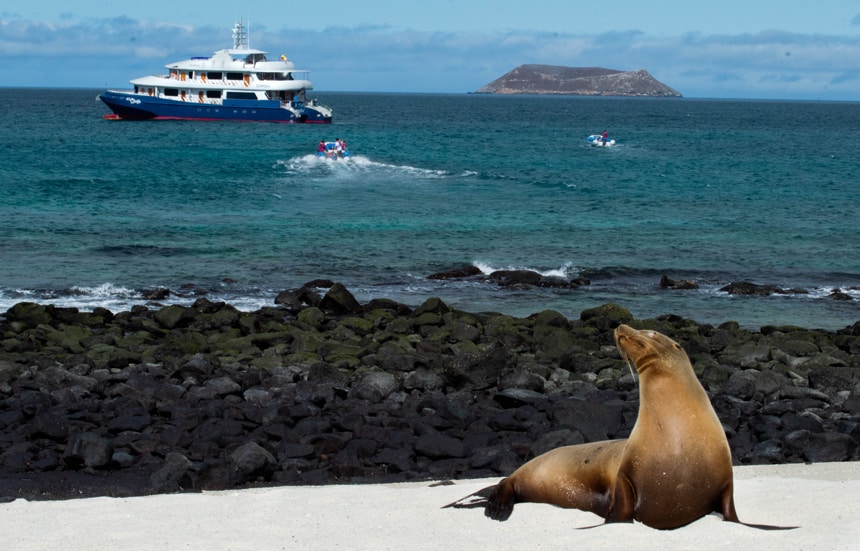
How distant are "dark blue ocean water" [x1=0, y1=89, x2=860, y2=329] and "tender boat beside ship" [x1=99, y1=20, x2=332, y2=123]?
1339cm

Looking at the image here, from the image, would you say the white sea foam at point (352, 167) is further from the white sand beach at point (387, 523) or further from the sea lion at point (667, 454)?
the sea lion at point (667, 454)

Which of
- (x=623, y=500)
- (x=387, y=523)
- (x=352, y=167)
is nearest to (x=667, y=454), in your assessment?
(x=623, y=500)

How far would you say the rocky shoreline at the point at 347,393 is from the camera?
24.0 feet

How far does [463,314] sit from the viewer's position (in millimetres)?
14094

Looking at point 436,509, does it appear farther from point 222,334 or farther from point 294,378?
point 222,334

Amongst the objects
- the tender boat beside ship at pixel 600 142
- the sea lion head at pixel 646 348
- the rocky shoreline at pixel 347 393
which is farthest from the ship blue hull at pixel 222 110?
the sea lion head at pixel 646 348

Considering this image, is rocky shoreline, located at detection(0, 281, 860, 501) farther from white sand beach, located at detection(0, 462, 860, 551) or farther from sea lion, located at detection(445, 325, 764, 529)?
sea lion, located at detection(445, 325, 764, 529)

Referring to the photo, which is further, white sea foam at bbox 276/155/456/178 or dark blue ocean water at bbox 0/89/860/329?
white sea foam at bbox 276/155/456/178

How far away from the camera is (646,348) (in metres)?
4.97

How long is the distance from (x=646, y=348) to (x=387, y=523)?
158 centimetres

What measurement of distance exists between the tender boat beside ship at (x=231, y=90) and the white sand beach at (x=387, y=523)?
61.4m

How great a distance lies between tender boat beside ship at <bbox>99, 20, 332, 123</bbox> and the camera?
6581 centimetres

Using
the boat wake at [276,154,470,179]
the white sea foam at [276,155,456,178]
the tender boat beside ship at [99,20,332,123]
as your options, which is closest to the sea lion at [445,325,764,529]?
the boat wake at [276,154,470,179]

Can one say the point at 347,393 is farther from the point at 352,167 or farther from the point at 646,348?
the point at 352,167
